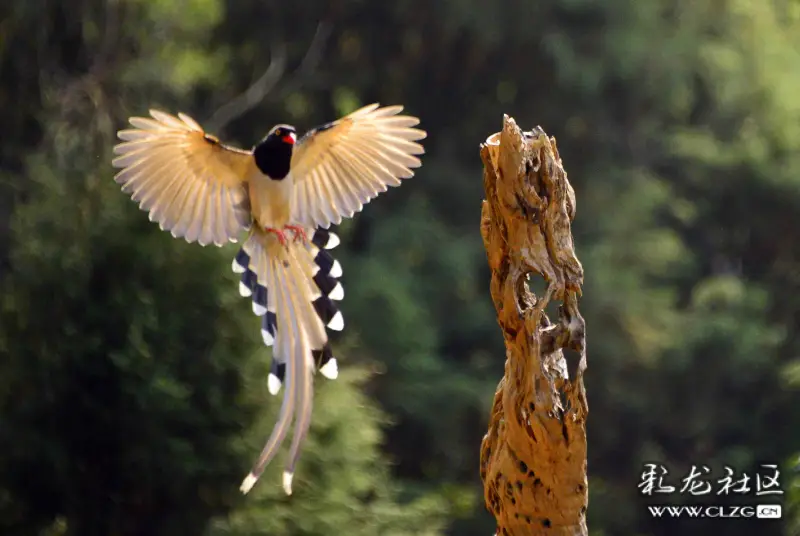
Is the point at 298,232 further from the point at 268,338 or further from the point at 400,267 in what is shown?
the point at 400,267

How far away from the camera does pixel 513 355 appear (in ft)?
10.7

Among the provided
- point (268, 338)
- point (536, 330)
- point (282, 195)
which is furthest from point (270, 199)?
point (536, 330)

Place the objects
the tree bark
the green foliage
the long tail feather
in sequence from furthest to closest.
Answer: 1. the green foliage
2. the long tail feather
3. the tree bark

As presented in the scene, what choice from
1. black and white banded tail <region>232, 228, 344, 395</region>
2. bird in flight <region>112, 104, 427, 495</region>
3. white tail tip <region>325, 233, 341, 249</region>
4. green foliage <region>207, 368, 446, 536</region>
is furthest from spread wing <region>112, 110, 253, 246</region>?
green foliage <region>207, 368, 446, 536</region>

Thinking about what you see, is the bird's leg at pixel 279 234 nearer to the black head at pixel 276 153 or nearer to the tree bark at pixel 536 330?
the black head at pixel 276 153

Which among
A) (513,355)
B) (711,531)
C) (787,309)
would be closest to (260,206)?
(513,355)

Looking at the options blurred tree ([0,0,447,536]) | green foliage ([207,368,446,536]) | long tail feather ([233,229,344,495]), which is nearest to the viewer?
long tail feather ([233,229,344,495])

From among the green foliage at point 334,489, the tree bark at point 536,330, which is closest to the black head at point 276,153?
the tree bark at point 536,330

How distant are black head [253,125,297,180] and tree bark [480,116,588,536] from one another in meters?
0.91

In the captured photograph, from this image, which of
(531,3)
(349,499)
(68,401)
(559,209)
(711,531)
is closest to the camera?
(559,209)

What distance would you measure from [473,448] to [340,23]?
326cm

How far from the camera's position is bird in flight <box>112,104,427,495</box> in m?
4.00

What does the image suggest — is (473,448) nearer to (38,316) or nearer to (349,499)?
(349,499)

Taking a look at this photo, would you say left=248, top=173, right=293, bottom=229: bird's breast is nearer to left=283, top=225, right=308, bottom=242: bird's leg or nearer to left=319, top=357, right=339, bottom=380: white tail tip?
left=283, top=225, right=308, bottom=242: bird's leg
